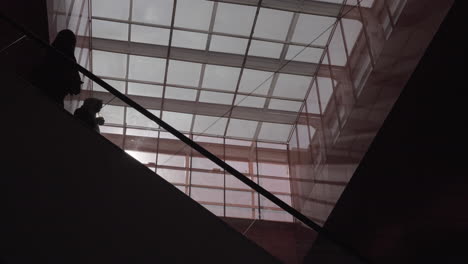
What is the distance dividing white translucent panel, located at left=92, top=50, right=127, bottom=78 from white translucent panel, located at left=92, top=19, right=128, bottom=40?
0.78 metres

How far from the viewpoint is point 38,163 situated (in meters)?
4.95

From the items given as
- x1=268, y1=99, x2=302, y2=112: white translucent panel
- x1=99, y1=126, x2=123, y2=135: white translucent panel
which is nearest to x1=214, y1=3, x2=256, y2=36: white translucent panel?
x1=268, y1=99, x2=302, y2=112: white translucent panel

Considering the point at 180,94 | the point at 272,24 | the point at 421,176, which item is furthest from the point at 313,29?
the point at 421,176

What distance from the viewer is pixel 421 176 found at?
12.0m

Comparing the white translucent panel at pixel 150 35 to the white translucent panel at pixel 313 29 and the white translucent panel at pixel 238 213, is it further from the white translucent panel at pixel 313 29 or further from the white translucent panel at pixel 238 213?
the white translucent panel at pixel 238 213

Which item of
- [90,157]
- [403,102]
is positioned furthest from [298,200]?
[90,157]

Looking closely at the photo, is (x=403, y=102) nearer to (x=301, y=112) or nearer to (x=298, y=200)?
(x=298, y=200)

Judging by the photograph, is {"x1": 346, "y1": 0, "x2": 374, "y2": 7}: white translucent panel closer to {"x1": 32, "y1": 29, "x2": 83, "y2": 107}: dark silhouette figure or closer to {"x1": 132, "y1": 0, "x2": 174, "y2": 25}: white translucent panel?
{"x1": 132, "y1": 0, "x2": 174, "y2": 25}: white translucent panel

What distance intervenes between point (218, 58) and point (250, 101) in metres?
3.26

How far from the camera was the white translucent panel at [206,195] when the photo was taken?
602 cm

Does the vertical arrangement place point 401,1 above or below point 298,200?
above

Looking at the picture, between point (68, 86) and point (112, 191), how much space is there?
211 cm

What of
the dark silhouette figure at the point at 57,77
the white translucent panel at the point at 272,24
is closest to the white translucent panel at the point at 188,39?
the white translucent panel at the point at 272,24

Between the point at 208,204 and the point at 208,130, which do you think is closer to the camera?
the point at 208,204
